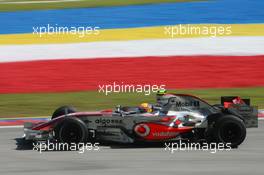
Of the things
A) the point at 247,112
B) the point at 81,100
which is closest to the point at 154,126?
the point at 247,112

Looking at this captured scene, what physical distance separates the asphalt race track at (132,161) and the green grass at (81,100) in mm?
4355

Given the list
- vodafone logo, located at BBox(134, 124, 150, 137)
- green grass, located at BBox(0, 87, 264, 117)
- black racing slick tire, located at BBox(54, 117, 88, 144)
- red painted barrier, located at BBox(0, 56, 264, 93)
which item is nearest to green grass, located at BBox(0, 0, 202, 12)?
red painted barrier, located at BBox(0, 56, 264, 93)

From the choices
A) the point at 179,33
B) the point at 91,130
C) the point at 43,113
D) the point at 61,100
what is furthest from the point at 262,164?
the point at 179,33

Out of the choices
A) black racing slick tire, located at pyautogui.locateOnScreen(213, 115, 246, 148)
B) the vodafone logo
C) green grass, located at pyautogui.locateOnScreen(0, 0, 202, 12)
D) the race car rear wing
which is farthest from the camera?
green grass, located at pyautogui.locateOnScreen(0, 0, 202, 12)

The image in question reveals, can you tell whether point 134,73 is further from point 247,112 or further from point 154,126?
point 154,126

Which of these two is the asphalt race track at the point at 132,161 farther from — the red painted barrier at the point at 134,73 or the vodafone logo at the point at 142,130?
the red painted barrier at the point at 134,73

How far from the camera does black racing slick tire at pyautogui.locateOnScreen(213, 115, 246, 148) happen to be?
10.8m

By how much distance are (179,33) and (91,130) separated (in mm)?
17472

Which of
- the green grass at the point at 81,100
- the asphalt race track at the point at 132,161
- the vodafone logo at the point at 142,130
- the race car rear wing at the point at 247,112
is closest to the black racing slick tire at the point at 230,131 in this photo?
the asphalt race track at the point at 132,161

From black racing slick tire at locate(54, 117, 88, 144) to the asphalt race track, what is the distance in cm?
22

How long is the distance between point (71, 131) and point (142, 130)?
3.80 feet

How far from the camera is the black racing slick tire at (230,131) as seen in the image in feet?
35.3

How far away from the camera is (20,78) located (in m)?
20.1

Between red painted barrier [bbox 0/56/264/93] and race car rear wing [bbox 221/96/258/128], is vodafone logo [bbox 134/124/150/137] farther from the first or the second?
red painted barrier [bbox 0/56/264/93]
